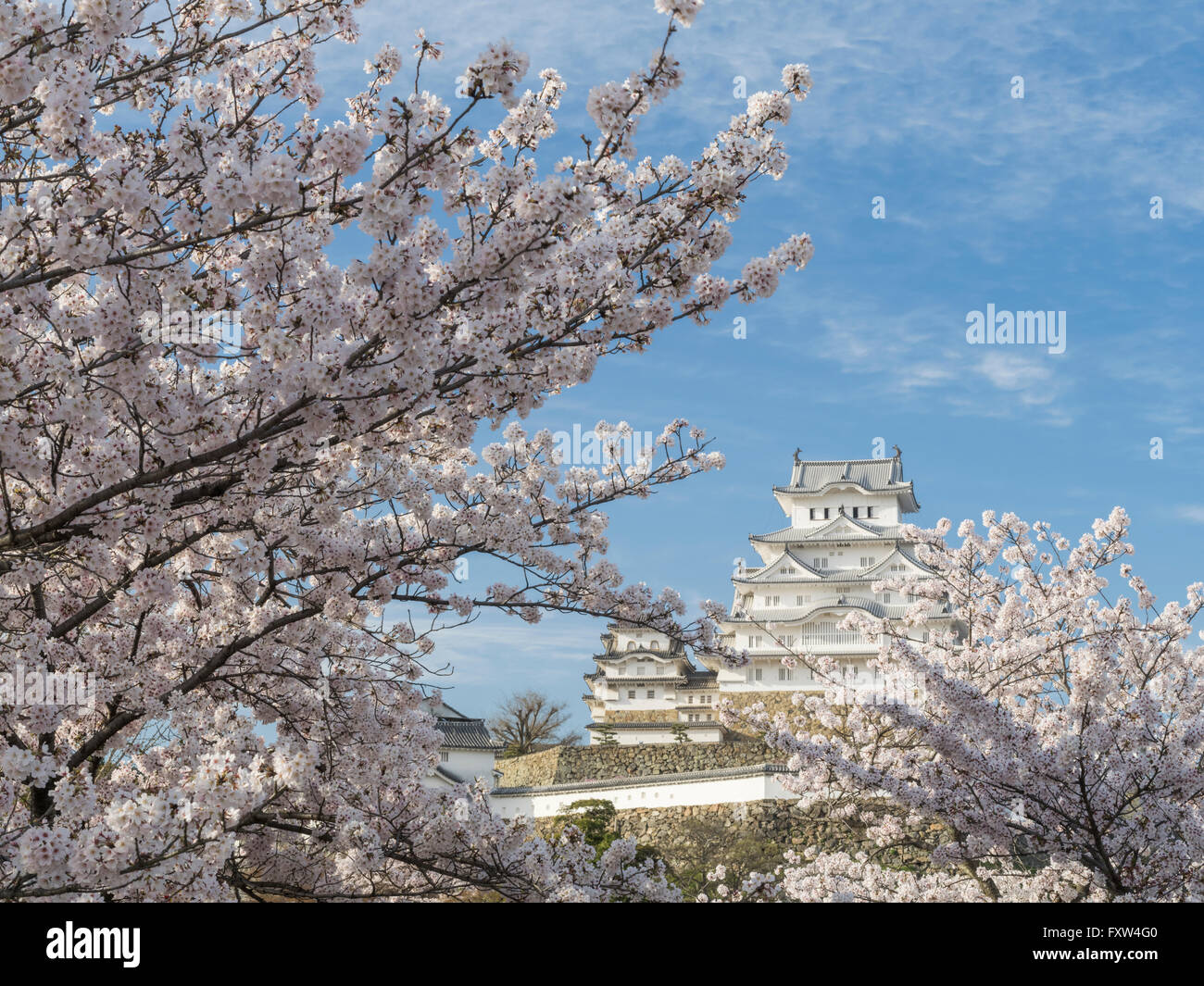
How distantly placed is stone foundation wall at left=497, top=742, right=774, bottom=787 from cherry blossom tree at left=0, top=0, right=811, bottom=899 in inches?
1104

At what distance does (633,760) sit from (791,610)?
1170 cm

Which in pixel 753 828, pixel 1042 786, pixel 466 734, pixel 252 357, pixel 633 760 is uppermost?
pixel 252 357

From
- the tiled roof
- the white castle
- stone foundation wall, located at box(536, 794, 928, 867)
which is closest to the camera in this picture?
stone foundation wall, located at box(536, 794, 928, 867)

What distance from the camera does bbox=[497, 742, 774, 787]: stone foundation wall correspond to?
33.8m

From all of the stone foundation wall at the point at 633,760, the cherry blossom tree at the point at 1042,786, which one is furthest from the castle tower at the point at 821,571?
the cherry blossom tree at the point at 1042,786

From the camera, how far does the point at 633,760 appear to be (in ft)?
113

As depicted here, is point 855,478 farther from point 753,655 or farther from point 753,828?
point 753,828

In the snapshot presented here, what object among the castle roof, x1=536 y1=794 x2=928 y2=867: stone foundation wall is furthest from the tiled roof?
the castle roof

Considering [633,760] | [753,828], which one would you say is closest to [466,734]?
[633,760]

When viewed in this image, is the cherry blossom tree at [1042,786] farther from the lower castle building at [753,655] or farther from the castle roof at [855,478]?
the castle roof at [855,478]

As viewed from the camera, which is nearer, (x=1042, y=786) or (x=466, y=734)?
(x=1042, y=786)

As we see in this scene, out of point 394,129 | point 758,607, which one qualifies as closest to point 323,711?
point 394,129

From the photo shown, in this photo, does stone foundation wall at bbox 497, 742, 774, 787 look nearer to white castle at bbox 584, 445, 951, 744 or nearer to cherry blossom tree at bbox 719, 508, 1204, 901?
white castle at bbox 584, 445, 951, 744

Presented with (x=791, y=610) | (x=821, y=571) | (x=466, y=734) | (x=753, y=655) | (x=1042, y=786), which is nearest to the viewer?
(x=1042, y=786)
